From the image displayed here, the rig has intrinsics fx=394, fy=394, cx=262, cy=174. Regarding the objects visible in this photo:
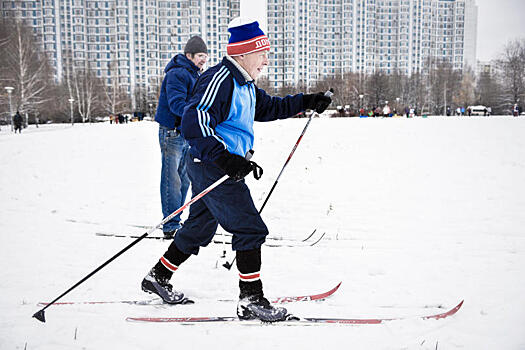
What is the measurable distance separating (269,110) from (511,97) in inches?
2792

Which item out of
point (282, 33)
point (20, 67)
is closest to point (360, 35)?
point (282, 33)

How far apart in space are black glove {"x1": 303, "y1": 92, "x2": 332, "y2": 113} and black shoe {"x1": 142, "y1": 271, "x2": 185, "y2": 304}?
1840 millimetres

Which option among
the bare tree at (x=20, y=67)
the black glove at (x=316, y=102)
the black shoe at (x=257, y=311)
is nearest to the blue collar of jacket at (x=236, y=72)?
the black glove at (x=316, y=102)

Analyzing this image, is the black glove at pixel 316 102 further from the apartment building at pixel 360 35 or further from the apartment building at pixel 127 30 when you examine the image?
the apartment building at pixel 360 35

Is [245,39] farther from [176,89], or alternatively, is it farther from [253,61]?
[176,89]

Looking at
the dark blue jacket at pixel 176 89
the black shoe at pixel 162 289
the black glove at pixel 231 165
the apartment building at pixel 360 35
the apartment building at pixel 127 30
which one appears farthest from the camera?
the apartment building at pixel 360 35

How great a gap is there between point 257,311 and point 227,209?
728 mm

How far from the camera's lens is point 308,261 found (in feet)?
13.0

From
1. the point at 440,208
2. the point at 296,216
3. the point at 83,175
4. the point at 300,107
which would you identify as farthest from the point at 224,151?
→ the point at 83,175

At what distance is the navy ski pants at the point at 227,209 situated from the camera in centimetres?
264

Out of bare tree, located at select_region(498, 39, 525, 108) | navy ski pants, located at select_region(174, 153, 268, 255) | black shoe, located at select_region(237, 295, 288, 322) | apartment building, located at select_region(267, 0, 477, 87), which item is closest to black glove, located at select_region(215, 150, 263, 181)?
navy ski pants, located at select_region(174, 153, 268, 255)

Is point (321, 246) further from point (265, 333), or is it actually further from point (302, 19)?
point (302, 19)

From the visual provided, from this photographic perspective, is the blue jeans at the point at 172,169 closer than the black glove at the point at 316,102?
No

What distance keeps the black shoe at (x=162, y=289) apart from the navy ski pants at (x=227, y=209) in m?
0.33
